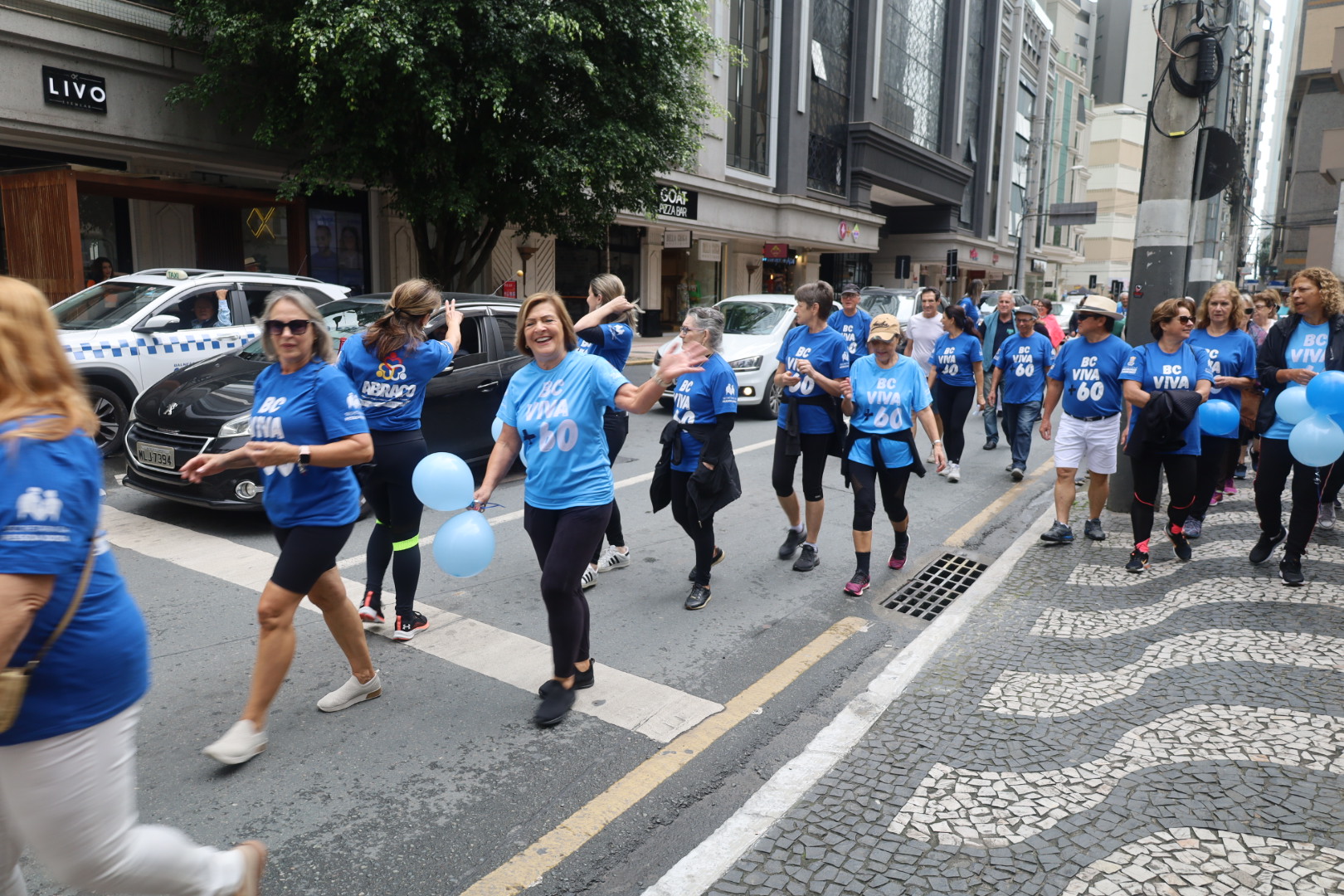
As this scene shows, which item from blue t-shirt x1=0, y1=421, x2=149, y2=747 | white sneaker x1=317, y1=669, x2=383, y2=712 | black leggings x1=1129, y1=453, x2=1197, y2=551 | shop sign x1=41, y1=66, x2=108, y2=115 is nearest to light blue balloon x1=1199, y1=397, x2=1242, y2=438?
black leggings x1=1129, y1=453, x2=1197, y2=551

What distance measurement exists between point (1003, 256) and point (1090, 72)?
4520 cm

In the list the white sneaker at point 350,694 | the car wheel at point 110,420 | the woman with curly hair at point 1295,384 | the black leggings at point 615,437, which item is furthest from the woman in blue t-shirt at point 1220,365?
the car wheel at point 110,420

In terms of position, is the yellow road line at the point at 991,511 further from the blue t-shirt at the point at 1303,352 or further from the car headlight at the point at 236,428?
the car headlight at the point at 236,428

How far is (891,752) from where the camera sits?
3.69m

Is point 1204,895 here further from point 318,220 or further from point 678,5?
point 318,220

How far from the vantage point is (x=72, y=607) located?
2006 millimetres

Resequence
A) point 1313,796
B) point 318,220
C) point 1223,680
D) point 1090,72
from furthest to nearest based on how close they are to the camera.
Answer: point 1090,72 < point 318,220 < point 1223,680 < point 1313,796

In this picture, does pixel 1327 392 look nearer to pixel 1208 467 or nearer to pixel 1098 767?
pixel 1208 467

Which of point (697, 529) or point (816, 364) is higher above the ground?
point (816, 364)

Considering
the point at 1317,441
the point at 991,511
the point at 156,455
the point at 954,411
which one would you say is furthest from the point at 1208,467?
the point at 156,455

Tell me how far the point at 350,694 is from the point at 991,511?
5.97 m

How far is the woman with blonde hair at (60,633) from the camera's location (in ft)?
6.31

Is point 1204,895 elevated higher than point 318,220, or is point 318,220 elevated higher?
point 318,220

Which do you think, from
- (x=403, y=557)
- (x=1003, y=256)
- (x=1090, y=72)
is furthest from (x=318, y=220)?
(x=1090, y=72)
